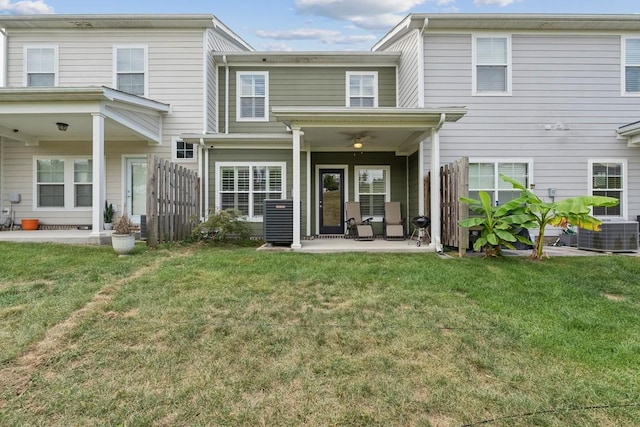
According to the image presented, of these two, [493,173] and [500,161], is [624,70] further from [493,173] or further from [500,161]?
[493,173]

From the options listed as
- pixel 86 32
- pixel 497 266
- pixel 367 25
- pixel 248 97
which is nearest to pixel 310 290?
pixel 497 266

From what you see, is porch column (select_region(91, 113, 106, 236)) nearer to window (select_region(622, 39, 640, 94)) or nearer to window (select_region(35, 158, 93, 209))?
window (select_region(35, 158, 93, 209))

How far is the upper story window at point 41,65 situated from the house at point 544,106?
31.5 ft

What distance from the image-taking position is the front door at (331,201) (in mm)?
10023

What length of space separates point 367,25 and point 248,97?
23.0m

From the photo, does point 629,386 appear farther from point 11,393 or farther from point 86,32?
point 86,32

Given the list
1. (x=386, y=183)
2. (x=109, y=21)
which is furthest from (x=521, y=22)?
(x=109, y=21)

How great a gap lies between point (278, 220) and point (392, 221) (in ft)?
10.7

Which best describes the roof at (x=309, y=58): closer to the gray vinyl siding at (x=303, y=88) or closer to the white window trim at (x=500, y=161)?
the gray vinyl siding at (x=303, y=88)

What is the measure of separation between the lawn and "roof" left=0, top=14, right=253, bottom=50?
735 centimetres

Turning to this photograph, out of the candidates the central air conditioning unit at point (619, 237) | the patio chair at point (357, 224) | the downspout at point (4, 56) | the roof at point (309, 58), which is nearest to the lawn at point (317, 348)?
the central air conditioning unit at point (619, 237)

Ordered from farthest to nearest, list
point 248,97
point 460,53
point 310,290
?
point 248,97 → point 460,53 → point 310,290

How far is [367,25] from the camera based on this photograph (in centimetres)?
2880

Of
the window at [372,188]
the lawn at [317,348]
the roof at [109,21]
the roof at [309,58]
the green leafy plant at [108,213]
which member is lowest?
the lawn at [317,348]
